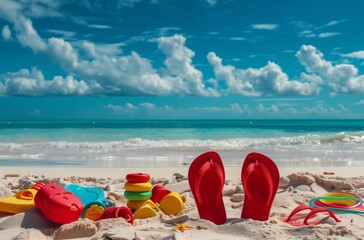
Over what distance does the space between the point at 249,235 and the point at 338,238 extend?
684 millimetres

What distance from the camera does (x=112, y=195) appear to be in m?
5.16

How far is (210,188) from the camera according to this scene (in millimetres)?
3650

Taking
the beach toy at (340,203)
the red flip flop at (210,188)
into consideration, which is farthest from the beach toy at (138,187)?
the beach toy at (340,203)

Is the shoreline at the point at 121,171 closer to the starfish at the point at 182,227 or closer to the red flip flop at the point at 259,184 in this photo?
the red flip flop at the point at 259,184

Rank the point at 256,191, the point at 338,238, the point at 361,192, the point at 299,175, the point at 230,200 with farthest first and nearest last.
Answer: the point at 299,175
the point at 361,192
the point at 230,200
the point at 256,191
the point at 338,238

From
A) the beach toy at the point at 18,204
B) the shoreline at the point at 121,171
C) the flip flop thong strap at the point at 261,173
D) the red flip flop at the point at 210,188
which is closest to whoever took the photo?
the flip flop thong strap at the point at 261,173

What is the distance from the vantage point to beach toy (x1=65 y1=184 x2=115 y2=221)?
367cm

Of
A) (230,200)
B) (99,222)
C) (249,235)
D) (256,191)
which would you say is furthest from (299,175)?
(99,222)

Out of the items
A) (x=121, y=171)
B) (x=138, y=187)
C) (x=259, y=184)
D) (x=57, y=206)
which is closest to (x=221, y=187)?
(x=259, y=184)

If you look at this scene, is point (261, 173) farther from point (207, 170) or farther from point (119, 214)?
point (119, 214)

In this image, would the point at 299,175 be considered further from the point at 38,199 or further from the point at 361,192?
the point at 38,199

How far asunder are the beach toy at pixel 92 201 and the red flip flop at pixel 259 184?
52.7 inches

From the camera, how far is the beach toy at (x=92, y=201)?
12.1 feet

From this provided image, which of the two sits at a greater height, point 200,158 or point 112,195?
point 200,158
